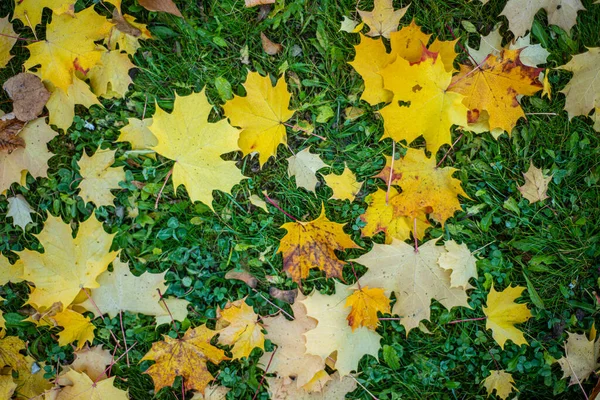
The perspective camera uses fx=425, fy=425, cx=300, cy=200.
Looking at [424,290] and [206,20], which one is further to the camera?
[206,20]

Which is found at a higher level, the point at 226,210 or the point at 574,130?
the point at 574,130

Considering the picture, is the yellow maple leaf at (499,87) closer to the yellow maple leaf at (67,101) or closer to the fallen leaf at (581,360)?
the fallen leaf at (581,360)

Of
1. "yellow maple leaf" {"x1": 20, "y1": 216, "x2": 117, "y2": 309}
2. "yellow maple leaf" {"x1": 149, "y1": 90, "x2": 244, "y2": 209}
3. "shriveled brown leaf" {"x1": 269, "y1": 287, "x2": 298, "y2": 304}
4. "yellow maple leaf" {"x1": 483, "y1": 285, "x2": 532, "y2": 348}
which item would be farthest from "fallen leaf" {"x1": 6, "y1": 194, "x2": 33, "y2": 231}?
"yellow maple leaf" {"x1": 483, "y1": 285, "x2": 532, "y2": 348}

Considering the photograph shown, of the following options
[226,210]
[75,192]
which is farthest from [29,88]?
[226,210]

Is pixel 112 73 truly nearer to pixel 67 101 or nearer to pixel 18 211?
pixel 67 101

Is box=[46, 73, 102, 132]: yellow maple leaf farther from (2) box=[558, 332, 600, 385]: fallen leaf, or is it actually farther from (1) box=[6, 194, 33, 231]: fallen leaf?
(2) box=[558, 332, 600, 385]: fallen leaf

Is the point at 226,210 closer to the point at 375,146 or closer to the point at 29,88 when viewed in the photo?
the point at 375,146

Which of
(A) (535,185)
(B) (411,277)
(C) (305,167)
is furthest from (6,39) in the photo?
(A) (535,185)
